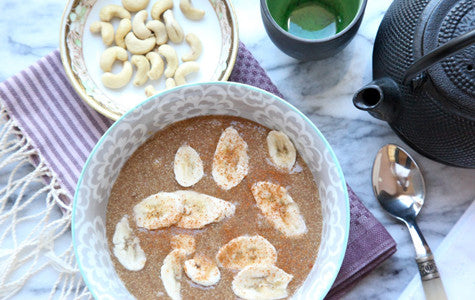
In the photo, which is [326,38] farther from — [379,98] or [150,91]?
[150,91]

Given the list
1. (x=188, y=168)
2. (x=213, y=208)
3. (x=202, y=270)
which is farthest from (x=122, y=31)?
(x=202, y=270)

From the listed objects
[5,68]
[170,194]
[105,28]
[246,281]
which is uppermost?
[105,28]

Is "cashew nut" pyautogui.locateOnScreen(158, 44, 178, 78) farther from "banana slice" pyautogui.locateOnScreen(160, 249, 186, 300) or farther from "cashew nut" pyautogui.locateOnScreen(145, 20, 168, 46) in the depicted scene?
"banana slice" pyautogui.locateOnScreen(160, 249, 186, 300)

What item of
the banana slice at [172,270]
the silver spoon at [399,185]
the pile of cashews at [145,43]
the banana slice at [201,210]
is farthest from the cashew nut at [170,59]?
the silver spoon at [399,185]

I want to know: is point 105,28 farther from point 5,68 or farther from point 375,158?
point 375,158

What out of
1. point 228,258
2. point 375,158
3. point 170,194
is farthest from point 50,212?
point 375,158

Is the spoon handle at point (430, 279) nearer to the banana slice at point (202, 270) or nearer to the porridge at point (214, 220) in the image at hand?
the porridge at point (214, 220)
